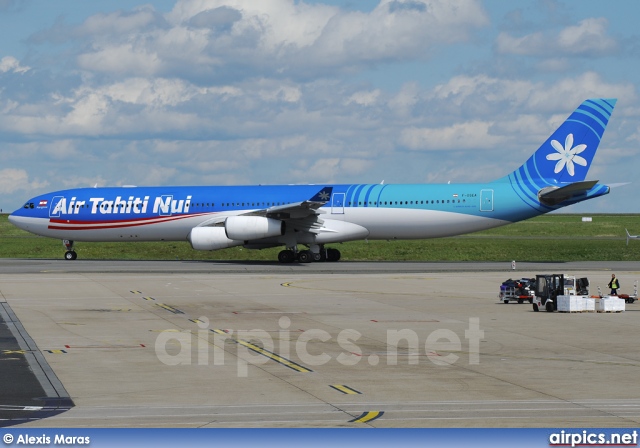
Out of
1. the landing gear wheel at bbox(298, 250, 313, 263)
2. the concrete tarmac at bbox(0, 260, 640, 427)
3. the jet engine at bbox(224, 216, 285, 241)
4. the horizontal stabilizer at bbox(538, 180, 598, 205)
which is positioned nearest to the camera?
the concrete tarmac at bbox(0, 260, 640, 427)

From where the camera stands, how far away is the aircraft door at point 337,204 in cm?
5819

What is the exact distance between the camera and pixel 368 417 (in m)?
14.2

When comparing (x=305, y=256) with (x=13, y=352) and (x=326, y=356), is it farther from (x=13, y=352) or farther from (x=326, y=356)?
(x=326, y=356)

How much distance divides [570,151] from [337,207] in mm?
14067

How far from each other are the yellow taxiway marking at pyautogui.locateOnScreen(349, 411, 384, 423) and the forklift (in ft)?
58.8

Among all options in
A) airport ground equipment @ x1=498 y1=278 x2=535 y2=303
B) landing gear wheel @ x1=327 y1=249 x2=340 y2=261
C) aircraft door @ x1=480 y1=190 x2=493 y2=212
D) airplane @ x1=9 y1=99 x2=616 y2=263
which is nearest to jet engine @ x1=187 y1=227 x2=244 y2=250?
airplane @ x1=9 y1=99 x2=616 y2=263

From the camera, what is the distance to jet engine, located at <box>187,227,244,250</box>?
56.5 metres

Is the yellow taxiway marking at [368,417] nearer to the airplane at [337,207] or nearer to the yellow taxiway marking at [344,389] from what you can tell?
the yellow taxiway marking at [344,389]

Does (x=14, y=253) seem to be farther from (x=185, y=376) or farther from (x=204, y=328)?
(x=185, y=376)

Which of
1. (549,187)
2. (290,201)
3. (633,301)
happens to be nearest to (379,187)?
(290,201)

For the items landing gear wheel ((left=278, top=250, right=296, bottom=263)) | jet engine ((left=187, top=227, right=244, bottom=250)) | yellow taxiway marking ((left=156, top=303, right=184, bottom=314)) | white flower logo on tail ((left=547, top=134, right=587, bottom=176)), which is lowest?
yellow taxiway marking ((left=156, top=303, right=184, bottom=314))

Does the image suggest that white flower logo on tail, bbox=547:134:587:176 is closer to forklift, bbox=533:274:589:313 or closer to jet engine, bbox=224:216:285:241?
jet engine, bbox=224:216:285:241

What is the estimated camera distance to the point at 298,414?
14500 mm

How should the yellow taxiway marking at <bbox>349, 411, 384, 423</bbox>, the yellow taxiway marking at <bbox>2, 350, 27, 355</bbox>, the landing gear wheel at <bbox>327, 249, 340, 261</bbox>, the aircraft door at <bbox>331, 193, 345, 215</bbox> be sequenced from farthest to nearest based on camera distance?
the landing gear wheel at <bbox>327, 249, 340, 261</bbox>, the aircraft door at <bbox>331, 193, 345, 215</bbox>, the yellow taxiway marking at <bbox>2, 350, 27, 355</bbox>, the yellow taxiway marking at <bbox>349, 411, 384, 423</bbox>
